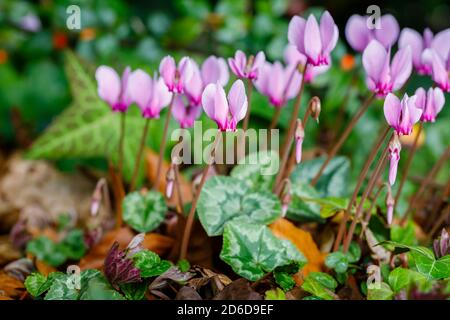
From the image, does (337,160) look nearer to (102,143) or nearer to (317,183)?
(317,183)

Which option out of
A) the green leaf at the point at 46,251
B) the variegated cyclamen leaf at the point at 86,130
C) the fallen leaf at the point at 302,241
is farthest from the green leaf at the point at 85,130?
the fallen leaf at the point at 302,241

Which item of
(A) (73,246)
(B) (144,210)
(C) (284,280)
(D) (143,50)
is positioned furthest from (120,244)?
(D) (143,50)

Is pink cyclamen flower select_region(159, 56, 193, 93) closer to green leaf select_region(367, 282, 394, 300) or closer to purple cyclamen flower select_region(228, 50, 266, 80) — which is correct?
purple cyclamen flower select_region(228, 50, 266, 80)

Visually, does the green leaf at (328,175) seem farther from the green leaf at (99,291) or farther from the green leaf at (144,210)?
the green leaf at (99,291)

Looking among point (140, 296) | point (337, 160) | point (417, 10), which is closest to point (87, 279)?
point (140, 296)

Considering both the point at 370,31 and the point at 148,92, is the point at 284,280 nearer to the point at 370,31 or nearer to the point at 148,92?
the point at 148,92

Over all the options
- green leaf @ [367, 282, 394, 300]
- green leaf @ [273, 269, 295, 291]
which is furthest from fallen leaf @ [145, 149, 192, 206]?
green leaf @ [367, 282, 394, 300]
